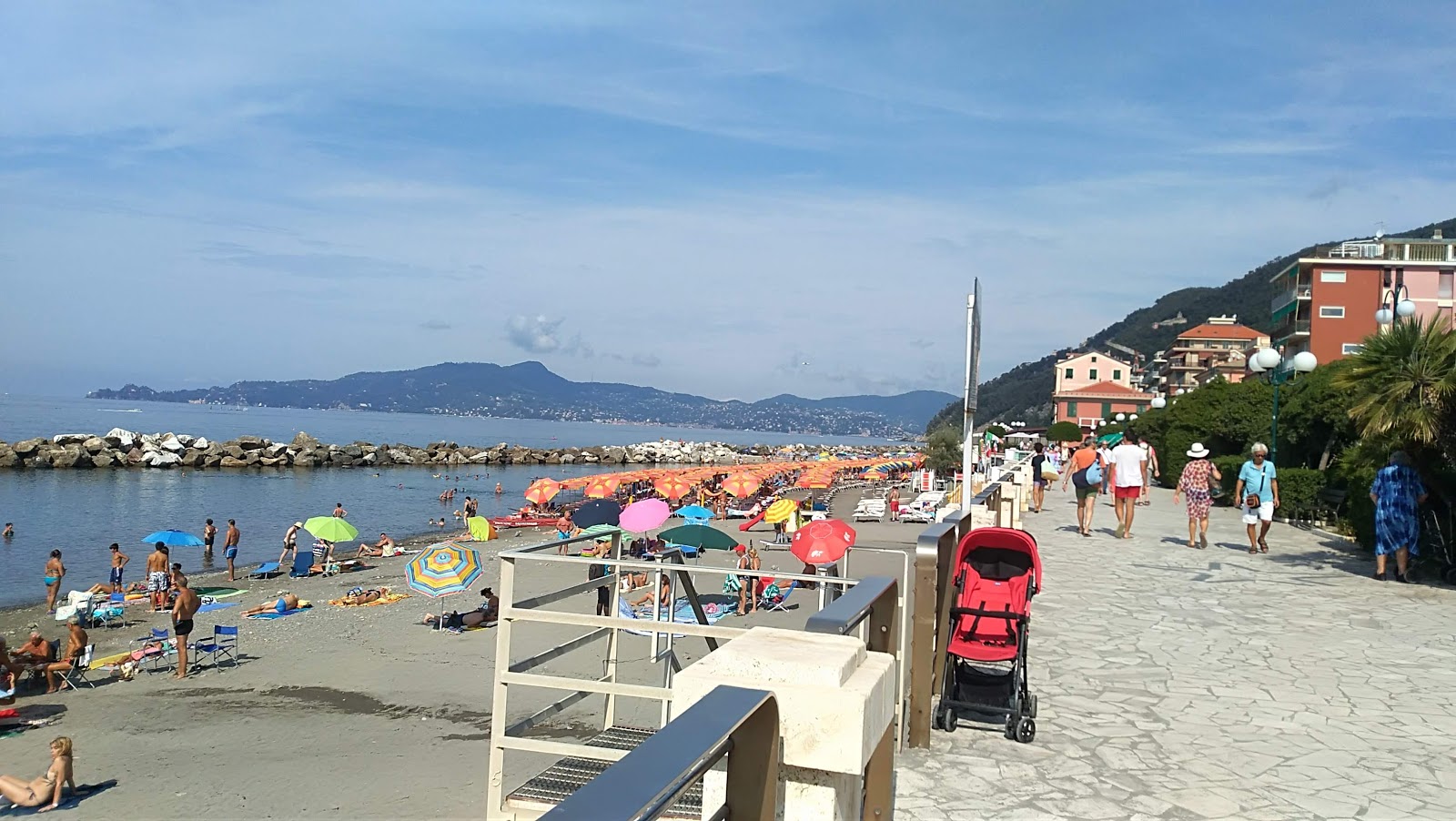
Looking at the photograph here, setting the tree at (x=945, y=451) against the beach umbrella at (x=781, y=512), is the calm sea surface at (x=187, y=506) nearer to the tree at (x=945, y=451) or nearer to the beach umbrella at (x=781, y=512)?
the beach umbrella at (x=781, y=512)

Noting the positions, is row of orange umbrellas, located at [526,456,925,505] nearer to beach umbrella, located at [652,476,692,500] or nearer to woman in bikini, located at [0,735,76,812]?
beach umbrella, located at [652,476,692,500]

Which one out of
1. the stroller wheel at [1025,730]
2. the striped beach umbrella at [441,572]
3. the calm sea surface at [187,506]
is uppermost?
the stroller wheel at [1025,730]

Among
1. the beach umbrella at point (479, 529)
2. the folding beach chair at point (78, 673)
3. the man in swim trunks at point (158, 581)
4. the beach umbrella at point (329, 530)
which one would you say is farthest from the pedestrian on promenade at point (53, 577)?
the beach umbrella at point (479, 529)

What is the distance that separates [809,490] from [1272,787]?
40.3m

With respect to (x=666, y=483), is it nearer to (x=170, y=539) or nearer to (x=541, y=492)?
(x=541, y=492)

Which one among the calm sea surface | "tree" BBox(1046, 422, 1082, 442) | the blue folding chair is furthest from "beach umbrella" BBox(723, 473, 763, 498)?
"tree" BBox(1046, 422, 1082, 442)

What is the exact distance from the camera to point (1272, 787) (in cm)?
480

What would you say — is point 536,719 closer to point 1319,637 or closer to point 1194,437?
point 1319,637

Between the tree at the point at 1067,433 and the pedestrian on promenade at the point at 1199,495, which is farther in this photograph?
the tree at the point at 1067,433

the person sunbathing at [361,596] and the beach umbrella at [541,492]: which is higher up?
the beach umbrella at [541,492]

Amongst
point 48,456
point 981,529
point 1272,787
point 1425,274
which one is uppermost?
point 1425,274

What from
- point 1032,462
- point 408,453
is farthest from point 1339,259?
point 408,453

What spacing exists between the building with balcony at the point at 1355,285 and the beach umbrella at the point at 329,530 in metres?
48.5

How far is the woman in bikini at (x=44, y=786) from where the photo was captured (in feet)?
30.2
